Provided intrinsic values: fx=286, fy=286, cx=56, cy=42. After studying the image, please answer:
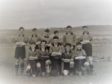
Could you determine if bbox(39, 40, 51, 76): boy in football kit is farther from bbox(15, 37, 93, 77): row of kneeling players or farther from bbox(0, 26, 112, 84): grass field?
bbox(0, 26, 112, 84): grass field

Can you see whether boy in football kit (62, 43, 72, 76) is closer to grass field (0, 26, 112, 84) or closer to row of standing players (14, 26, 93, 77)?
row of standing players (14, 26, 93, 77)

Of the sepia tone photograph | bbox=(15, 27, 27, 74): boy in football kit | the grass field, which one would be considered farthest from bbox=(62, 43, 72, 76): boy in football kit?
bbox=(15, 27, 27, 74): boy in football kit

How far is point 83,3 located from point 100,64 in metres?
0.64

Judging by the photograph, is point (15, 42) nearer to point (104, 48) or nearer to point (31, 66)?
point (31, 66)

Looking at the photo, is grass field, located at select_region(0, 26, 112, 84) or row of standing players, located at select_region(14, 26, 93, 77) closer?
grass field, located at select_region(0, 26, 112, 84)

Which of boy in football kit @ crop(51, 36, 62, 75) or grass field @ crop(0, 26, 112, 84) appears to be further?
boy in football kit @ crop(51, 36, 62, 75)

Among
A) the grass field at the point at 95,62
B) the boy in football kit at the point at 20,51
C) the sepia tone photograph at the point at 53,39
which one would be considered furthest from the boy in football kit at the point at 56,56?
the boy in football kit at the point at 20,51

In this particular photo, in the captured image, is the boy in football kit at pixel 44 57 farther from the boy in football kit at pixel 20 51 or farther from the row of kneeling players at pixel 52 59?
the boy in football kit at pixel 20 51

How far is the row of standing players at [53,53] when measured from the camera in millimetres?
2891

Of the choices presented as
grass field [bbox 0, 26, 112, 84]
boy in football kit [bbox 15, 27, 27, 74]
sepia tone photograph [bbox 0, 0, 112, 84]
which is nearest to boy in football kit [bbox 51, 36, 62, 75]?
sepia tone photograph [bbox 0, 0, 112, 84]

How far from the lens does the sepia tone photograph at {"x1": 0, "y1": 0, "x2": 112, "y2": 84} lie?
2.86 m

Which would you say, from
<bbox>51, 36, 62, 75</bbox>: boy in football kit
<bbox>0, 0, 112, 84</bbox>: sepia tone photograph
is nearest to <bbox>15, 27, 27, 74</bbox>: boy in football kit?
<bbox>0, 0, 112, 84</bbox>: sepia tone photograph

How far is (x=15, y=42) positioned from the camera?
296cm

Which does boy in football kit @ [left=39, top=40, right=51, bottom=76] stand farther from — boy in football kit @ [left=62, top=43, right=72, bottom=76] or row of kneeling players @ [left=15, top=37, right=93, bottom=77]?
boy in football kit @ [left=62, top=43, right=72, bottom=76]
